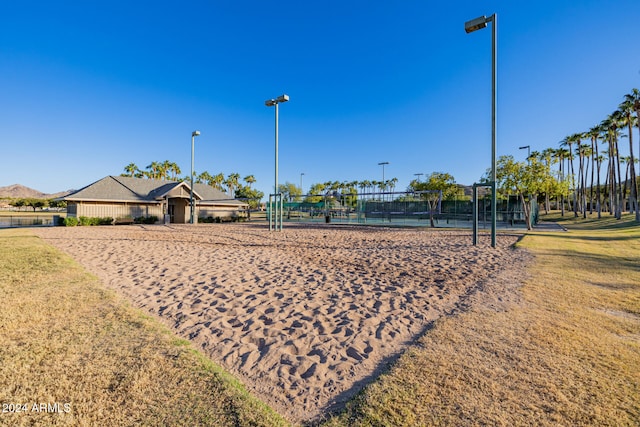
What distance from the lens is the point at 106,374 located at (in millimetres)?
2703

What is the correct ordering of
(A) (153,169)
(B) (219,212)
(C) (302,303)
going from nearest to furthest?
(C) (302,303) → (B) (219,212) → (A) (153,169)

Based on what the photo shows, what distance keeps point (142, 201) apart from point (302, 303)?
90.4 ft

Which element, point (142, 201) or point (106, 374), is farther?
point (142, 201)

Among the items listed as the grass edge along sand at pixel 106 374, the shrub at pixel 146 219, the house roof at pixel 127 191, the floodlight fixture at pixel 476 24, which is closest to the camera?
the grass edge along sand at pixel 106 374

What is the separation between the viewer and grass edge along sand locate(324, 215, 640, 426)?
2.20 m

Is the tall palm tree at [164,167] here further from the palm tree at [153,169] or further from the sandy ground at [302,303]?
the sandy ground at [302,303]

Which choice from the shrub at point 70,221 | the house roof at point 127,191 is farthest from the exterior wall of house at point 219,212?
the shrub at point 70,221

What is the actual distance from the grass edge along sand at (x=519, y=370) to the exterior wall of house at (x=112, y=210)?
2912 cm

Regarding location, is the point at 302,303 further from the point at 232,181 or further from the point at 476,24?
the point at 232,181

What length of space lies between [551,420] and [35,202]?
309 ft

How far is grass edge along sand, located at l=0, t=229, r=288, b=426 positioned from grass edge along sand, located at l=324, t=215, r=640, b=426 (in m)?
0.98

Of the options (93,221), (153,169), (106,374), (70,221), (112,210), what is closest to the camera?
(106,374)

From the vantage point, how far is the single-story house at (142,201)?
24.9 m

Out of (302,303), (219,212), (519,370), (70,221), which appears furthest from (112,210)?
(519,370)
